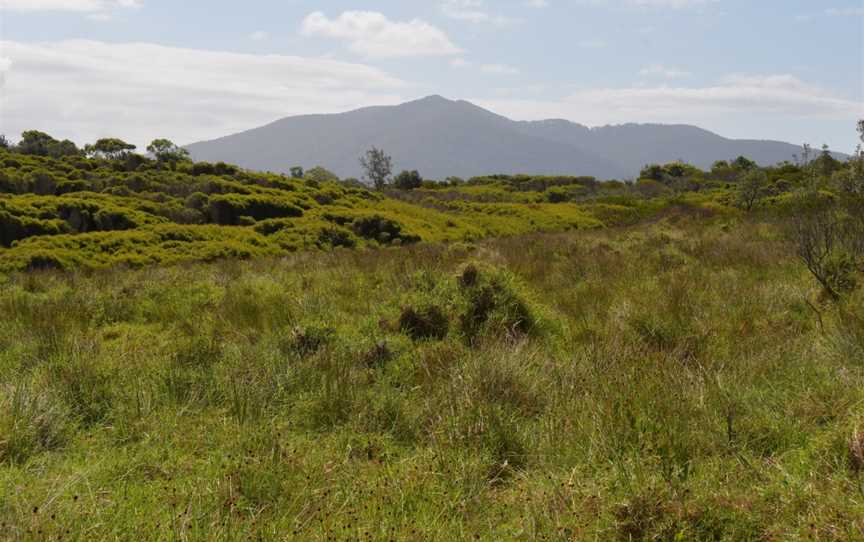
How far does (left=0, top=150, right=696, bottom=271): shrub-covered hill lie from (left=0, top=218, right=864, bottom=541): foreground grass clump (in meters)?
13.2

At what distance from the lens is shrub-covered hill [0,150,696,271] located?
19422mm

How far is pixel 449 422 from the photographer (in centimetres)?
384

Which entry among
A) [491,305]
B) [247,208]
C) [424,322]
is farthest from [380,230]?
[424,322]

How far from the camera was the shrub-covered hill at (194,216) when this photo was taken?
19422 mm

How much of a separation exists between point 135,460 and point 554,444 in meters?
A: 2.69

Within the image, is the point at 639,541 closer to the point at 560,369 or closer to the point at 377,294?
the point at 560,369

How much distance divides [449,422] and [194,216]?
983 inches

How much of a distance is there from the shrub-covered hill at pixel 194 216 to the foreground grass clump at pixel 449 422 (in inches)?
519

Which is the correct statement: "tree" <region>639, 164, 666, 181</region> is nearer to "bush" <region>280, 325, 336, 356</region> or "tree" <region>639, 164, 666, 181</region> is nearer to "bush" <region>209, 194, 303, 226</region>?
"bush" <region>209, 194, 303, 226</region>

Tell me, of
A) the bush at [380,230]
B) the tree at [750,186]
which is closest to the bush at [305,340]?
the bush at [380,230]

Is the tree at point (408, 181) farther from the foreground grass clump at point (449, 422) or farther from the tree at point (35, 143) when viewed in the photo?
the foreground grass clump at point (449, 422)

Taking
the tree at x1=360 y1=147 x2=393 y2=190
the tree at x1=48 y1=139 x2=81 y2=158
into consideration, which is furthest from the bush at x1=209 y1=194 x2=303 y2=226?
the tree at x1=360 y1=147 x2=393 y2=190

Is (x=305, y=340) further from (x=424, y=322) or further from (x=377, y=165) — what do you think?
(x=377, y=165)

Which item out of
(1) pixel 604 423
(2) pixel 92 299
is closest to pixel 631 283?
(1) pixel 604 423
